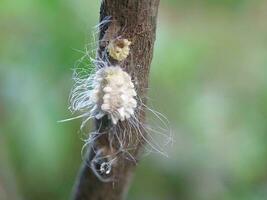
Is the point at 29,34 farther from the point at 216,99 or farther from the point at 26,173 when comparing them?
the point at 216,99

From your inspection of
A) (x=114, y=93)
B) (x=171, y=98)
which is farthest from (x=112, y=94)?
(x=171, y=98)

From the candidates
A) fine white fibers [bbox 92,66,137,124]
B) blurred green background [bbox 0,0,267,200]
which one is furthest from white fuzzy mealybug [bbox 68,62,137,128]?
blurred green background [bbox 0,0,267,200]

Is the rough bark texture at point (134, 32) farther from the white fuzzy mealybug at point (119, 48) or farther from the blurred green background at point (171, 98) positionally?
the blurred green background at point (171, 98)

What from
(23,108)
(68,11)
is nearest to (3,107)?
(23,108)

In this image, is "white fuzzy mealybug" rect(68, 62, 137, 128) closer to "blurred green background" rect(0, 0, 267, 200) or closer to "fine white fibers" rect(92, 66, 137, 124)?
"fine white fibers" rect(92, 66, 137, 124)

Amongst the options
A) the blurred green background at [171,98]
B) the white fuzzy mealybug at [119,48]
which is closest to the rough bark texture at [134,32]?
the white fuzzy mealybug at [119,48]

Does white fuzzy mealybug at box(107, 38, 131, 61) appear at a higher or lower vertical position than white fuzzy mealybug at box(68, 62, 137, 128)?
higher
